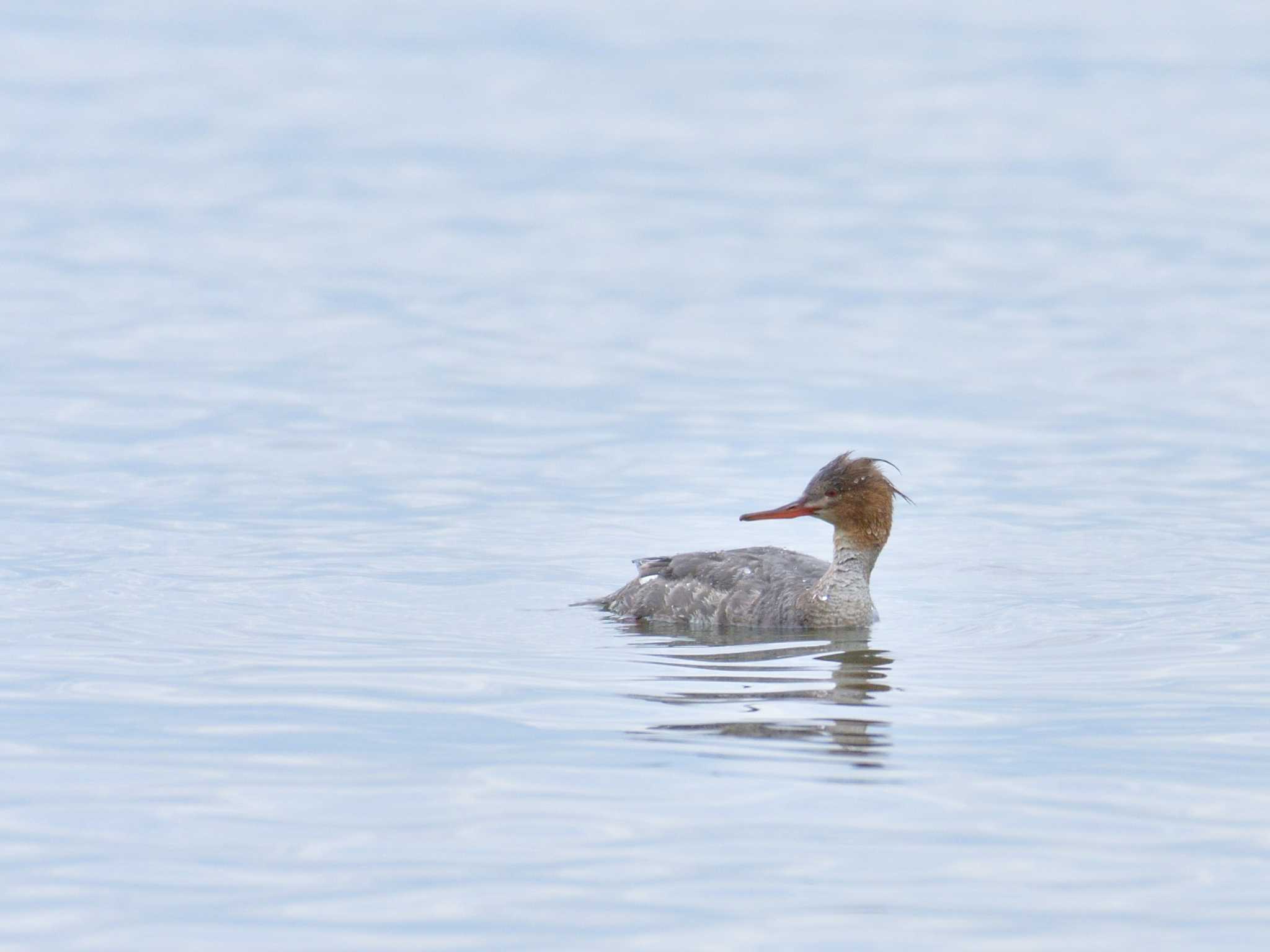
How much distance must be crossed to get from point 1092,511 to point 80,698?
317 inches

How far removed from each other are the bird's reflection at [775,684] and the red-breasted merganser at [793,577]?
126mm

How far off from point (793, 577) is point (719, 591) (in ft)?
1.54

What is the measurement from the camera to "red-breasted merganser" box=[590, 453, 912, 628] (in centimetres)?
1257

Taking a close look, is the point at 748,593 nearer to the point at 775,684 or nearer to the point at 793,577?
the point at 793,577

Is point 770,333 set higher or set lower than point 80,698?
higher

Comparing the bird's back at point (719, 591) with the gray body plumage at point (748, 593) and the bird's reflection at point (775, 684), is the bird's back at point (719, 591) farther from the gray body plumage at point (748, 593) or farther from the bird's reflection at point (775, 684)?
the bird's reflection at point (775, 684)

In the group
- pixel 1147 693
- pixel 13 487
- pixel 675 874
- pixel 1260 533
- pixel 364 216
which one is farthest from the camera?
pixel 364 216

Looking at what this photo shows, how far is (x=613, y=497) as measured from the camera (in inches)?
627

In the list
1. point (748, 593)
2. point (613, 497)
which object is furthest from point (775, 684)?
point (613, 497)

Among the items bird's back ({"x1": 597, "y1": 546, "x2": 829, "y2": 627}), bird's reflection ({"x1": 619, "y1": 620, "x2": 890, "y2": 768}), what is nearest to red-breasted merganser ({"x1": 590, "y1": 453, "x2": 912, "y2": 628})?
bird's back ({"x1": 597, "y1": 546, "x2": 829, "y2": 627})

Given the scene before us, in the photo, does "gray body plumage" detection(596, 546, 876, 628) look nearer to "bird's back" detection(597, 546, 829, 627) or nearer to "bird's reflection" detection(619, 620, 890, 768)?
"bird's back" detection(597, 546, 829, 627)

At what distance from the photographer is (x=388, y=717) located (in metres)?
9.66

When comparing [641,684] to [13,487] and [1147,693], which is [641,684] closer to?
[1147,693]

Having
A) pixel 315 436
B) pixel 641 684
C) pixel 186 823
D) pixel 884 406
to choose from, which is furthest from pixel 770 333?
pixel 186 823
